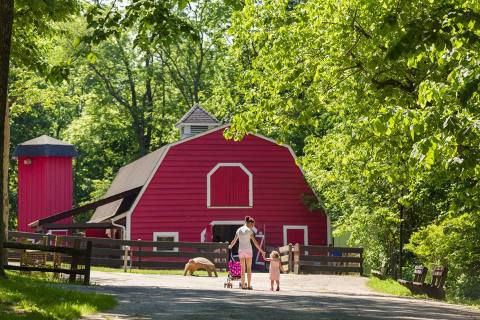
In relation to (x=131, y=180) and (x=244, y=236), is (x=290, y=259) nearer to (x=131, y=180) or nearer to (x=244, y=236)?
(x=244, y=236)

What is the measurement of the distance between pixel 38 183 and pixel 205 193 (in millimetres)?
11776

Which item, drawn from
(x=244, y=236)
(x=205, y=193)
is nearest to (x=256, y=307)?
(x=244, y=236)

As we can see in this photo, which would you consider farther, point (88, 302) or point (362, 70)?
point (362, 70)

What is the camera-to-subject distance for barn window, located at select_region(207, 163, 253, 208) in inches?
1704

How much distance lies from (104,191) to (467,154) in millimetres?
50861

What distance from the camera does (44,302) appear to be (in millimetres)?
14938

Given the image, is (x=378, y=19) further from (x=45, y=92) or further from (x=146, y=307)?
(x=45, y=92)

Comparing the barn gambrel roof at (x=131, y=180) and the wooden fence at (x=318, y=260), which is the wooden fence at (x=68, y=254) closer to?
the wooden fence at (x=318, y=260)

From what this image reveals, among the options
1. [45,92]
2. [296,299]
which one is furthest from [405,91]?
[45,92]

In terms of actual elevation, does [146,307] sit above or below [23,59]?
below

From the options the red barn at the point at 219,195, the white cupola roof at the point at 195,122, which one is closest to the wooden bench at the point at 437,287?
the red barn at the point at 219,195

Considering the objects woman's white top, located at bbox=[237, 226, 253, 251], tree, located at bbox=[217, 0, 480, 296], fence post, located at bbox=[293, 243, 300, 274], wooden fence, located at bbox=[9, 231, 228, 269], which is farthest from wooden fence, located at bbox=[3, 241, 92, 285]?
fence post, located at bbox=[293, 243, 300, 274]

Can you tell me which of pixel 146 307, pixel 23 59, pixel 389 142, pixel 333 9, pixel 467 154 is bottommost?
pixel 146 307

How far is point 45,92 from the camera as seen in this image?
37062mm
